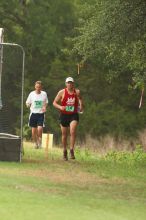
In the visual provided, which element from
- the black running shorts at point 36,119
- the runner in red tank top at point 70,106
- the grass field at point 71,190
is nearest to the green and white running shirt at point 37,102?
the black running shorts at point 36,119

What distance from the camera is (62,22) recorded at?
47.5 metres

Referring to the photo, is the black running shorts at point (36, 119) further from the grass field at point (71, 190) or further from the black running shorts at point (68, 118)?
the grass field at point (71, 190)

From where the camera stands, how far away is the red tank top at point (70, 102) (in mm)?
17031

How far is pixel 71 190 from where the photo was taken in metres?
11.7

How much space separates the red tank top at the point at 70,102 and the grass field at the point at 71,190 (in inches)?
43.7

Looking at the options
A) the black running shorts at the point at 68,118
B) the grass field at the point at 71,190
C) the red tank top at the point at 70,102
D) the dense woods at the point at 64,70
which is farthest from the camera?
the dense woods at the point at 64,70

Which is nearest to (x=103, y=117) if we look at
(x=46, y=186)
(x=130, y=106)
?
(x=130, y=106)

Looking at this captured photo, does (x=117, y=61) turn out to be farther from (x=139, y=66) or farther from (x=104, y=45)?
(x=104, y=45)

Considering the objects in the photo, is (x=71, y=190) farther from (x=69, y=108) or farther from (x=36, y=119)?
(x=36, y=119)

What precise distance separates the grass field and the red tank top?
1111mm

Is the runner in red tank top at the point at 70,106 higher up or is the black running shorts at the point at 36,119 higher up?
the runner in red tank top at the point at 70,106

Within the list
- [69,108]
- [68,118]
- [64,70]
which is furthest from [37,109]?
[64,70]

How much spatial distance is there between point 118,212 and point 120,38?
8.14m

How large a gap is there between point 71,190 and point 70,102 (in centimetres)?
552
